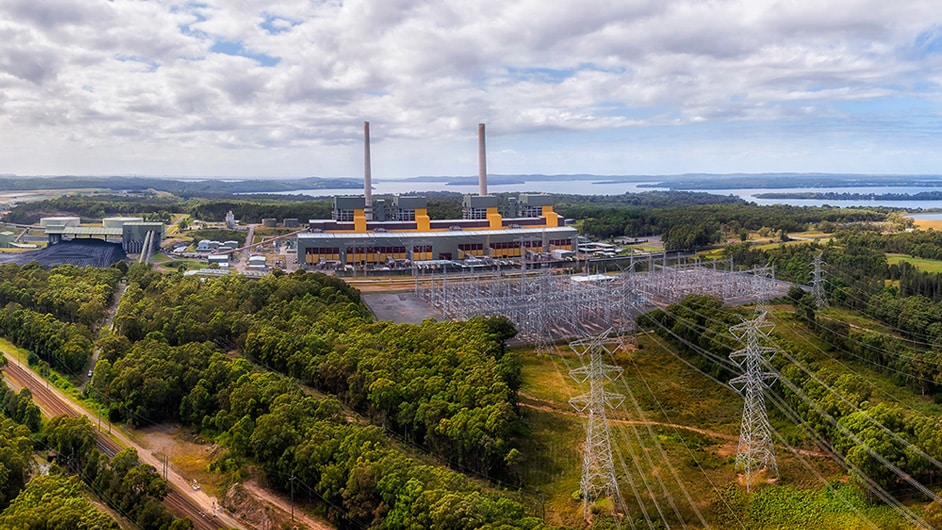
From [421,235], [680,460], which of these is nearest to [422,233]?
[421,235]

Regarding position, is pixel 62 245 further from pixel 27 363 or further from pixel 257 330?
pixel 257 330

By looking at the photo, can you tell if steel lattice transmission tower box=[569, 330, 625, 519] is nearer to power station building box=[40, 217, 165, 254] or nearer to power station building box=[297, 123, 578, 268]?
power station building box=[297, 123, 578, 268]

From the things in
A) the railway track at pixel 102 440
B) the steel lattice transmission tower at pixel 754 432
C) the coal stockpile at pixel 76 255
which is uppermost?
the coal stockpile at pixel 76 255

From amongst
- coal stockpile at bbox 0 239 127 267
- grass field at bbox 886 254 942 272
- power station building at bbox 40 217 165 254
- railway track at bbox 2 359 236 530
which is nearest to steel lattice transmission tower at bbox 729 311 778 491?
railway track at bbox 2 359 236 530

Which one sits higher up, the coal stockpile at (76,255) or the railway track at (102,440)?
the coal stockpile at (76,255)

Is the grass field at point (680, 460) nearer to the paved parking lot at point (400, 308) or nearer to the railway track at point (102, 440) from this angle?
the railway track at point (102, 440)

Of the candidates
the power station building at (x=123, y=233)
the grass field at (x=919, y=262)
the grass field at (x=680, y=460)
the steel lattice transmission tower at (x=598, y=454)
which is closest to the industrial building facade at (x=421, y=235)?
the power station building at (x=123, y=233)

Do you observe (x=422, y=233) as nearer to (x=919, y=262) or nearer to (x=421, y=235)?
(x=421, y=235)
